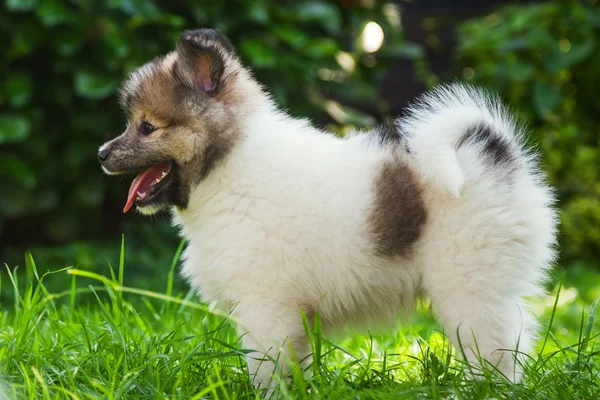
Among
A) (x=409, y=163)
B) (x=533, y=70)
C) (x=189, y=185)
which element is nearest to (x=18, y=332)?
(x=189, y=185)

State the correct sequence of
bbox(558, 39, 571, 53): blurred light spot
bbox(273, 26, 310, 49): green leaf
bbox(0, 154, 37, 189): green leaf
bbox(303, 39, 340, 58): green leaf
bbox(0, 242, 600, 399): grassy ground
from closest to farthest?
bbox(0, 242, 600, 399): grassy ground
bbox(0, 154, 37, 189): green leaf
bbox(273, 26, 310, 49): green leaf
bbox(303, 39, 340, 58): green leaf
bbox(558, 39, 571, 53): blurred light spot

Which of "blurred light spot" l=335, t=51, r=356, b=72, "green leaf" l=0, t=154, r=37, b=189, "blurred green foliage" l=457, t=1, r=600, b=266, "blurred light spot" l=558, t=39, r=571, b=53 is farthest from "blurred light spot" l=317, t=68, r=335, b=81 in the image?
"green leaf" l=0, t=154, r=37, b=189

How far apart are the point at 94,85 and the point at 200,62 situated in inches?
103

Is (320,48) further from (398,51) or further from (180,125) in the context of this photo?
(180,125)

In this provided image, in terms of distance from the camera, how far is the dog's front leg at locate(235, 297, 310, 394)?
2664 mm

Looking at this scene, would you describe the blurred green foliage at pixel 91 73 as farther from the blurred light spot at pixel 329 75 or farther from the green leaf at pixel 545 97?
the green leaf at pixel 545 97

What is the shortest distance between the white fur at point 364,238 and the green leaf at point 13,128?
9.00ft

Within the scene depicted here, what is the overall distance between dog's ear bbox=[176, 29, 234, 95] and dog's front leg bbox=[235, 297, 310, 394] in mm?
835

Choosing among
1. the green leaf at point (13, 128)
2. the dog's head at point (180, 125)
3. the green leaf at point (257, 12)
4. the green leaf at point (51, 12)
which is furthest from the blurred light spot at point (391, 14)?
the dog's head at point (180, 125)

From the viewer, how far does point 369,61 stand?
640cm

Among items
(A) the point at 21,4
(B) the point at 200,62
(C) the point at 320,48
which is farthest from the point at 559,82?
(B) the point at 200,62

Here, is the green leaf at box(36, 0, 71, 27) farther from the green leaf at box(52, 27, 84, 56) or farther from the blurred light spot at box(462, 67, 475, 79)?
the blurred light spot at box(462, 67, 475, 79)

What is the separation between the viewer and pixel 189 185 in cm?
293

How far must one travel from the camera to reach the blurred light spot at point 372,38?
6254 millimetres
